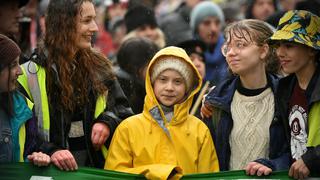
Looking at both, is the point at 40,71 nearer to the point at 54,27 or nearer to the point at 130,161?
the point at 54,27

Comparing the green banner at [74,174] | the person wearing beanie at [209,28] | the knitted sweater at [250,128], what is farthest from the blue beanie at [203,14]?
the green banner at [74,174]

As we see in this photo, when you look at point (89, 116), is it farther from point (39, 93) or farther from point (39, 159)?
point (39, 159)

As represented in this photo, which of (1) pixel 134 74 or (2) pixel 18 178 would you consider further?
(1) pixel 134 74

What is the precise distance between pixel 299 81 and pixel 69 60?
66.0 inches

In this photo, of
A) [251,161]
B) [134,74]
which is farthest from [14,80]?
[134,74]

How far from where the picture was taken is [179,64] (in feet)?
25.8

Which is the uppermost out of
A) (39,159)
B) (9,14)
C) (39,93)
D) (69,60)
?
(9,14)

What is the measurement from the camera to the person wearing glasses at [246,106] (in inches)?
305

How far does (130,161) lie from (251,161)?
33.7 inches

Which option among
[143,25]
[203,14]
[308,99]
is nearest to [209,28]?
[203,14]

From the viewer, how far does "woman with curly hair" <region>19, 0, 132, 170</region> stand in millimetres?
7781

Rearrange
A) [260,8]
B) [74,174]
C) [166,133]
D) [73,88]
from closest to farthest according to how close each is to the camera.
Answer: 1. [74,174]
2. [166,133]
3. [73,88]
4. [260,8]

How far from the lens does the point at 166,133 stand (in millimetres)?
7648

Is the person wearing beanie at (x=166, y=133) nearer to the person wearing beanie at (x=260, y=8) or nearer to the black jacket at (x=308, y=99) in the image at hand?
the black jacket at (x=308, y=99)
